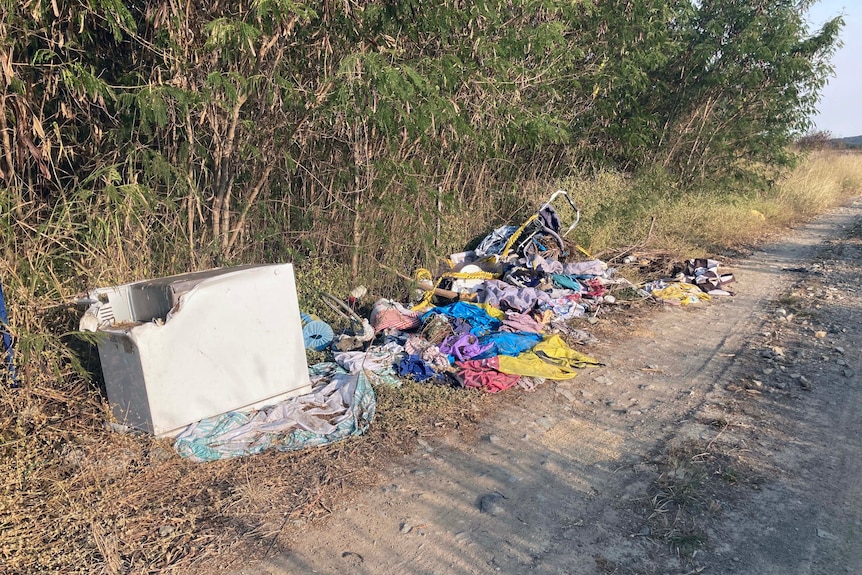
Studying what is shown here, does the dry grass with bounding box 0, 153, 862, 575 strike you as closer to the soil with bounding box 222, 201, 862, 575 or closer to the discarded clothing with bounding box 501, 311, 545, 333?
the soil with bounding box 222, 201, 862, 575

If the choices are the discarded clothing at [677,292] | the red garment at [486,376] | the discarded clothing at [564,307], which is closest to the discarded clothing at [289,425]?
the red garment at [486,376]

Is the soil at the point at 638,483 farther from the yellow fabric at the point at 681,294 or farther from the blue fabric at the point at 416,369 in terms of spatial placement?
the yellow fabric at the point at 681,294

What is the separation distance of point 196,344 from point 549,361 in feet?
8.88

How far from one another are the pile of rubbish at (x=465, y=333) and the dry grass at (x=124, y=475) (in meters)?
0.19

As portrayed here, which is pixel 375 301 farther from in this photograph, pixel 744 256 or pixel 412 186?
pixel 744 256

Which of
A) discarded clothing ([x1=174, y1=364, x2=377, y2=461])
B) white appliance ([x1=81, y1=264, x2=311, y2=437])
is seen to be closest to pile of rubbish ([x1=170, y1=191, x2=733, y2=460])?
discarded clothing ([x1=174, y1=364, x2=377, y2=461])

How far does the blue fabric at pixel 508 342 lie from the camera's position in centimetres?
512

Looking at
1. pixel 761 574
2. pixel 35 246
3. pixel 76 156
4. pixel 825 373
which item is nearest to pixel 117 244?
pixel 35 246

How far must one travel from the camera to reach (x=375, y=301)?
6.39 meters

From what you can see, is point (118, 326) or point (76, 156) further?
point (76, 156)

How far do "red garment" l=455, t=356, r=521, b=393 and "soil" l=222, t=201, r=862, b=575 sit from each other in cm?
11

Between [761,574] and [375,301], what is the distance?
4413 mm

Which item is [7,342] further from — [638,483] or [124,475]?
[638,483]

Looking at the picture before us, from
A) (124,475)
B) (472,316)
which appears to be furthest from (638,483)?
Result: (472,316)
